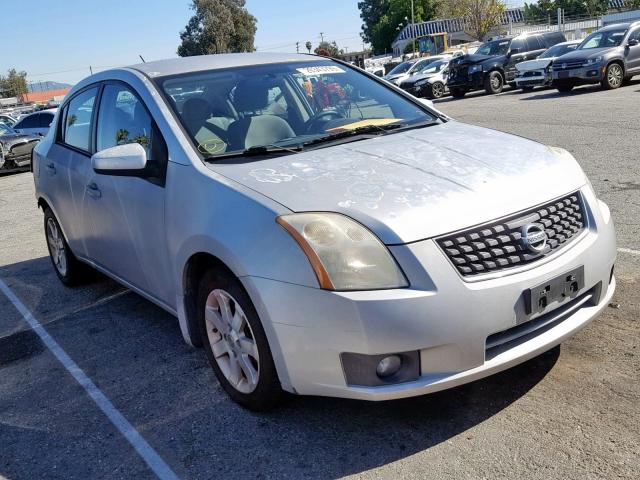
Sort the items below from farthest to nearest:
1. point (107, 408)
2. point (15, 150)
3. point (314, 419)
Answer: point (15, 150)
point (107, 408)
point (314, 419)

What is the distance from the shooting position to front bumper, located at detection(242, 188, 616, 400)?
2.63m

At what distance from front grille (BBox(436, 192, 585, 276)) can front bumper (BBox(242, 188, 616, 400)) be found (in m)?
0.05

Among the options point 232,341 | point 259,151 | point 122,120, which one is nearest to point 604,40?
point 122,120

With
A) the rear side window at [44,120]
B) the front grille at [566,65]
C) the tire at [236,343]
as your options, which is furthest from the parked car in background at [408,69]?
the tire at [236,343]

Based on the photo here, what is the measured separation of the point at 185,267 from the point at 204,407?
70 centimetres

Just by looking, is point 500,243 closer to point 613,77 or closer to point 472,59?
point 613,77

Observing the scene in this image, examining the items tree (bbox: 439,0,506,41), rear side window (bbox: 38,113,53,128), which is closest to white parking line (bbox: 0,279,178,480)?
rear side window (bbox: 38,113,53,128)

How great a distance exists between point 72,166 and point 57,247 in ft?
4.08

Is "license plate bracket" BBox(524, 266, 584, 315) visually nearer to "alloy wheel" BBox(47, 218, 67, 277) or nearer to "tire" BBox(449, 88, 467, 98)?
"alloy wheel" BBox(47, 218, 67, 277)

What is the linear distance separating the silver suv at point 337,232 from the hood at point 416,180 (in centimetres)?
1

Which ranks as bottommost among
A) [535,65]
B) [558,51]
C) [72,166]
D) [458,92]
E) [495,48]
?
[458,92]

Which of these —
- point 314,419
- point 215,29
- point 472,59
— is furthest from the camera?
point 215,29

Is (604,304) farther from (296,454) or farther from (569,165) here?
(296,454)

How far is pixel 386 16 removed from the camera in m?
96.1
